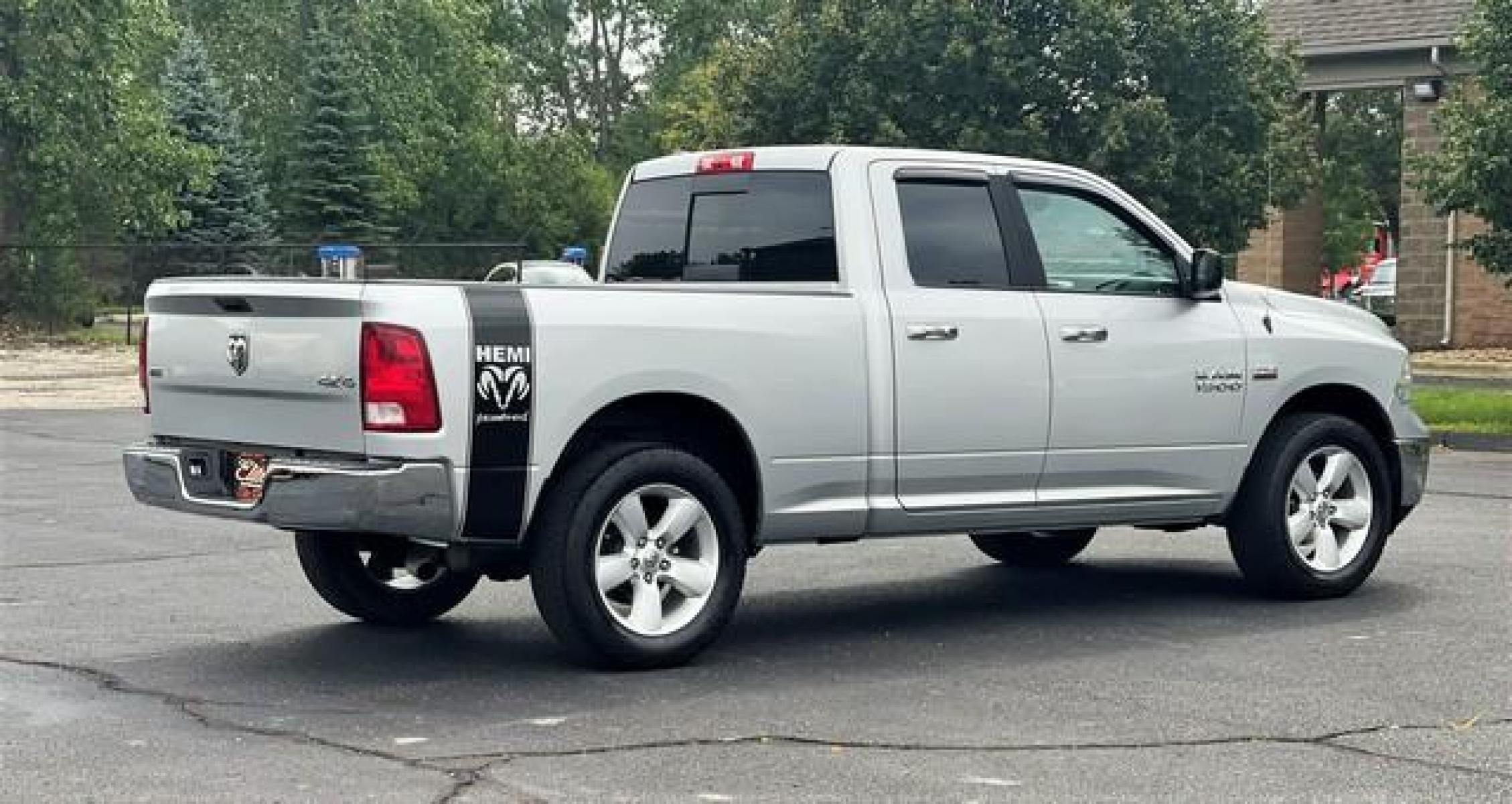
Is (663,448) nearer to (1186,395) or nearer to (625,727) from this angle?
(625,727)

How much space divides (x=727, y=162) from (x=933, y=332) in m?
1.23

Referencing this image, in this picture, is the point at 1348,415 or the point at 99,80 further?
the point at 99,80

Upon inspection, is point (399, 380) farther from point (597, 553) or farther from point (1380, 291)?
point (1380, 291)

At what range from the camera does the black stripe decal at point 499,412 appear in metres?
7.42

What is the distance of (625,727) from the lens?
687 cm

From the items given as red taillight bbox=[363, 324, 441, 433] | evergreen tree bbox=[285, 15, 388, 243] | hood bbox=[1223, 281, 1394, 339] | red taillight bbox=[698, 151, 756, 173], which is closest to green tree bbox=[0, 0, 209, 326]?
evergreen tree bbox=[285, 15, 388, 243]

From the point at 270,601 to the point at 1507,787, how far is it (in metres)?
5.57

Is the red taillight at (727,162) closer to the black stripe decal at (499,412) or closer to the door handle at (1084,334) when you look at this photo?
the door handle at (1084,334)

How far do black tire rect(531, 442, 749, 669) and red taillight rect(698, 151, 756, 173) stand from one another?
1.51 m

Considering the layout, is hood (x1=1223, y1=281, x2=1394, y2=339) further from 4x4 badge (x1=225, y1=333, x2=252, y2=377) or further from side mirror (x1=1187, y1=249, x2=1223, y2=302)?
4x4 badge (x1=225, y1=333, x2=252, y2=377)

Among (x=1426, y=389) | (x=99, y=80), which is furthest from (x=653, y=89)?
(x=1426, y=389)

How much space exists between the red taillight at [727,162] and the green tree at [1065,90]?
23.9 meters

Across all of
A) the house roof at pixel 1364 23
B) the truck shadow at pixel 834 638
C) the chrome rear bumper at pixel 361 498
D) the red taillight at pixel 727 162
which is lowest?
the truck shadow at pixel 834 638

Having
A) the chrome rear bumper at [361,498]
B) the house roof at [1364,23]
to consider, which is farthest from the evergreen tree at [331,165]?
the chrome rear bumper at [361,498]
